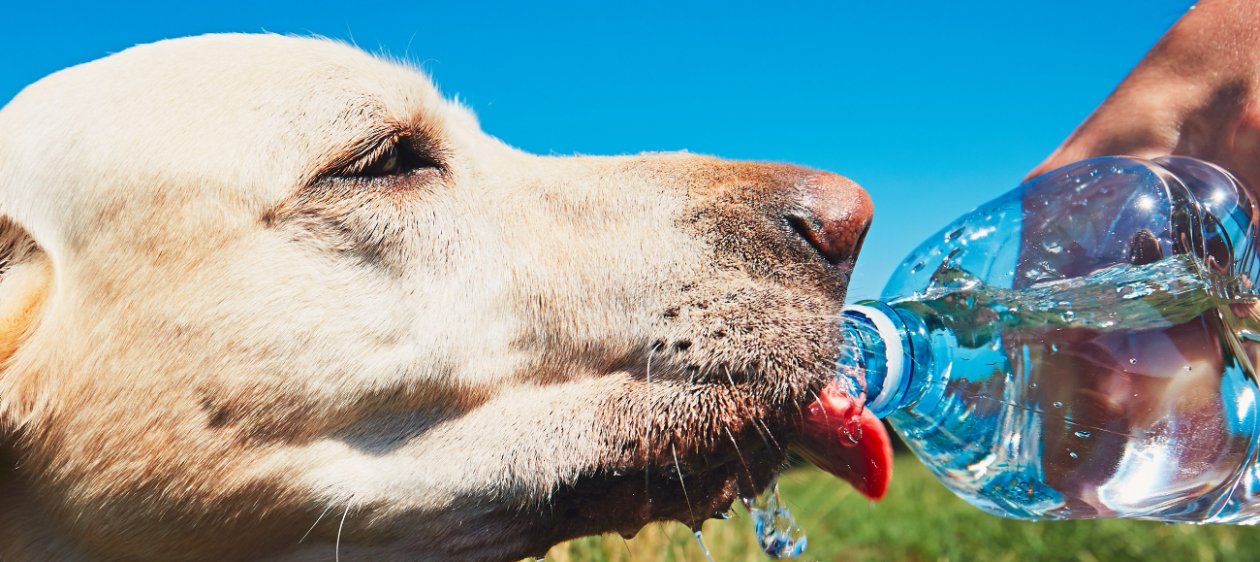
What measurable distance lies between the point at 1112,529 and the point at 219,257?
15.8 ft

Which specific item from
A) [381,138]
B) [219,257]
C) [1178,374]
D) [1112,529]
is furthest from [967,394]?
[1112,529]

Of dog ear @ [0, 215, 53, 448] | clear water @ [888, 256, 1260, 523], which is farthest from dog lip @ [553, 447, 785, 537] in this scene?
dog ear @ [0, 215, 53, 448]

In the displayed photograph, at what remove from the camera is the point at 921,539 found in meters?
5.31

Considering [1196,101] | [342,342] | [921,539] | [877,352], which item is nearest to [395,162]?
[342,342]

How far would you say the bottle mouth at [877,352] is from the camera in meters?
2.55

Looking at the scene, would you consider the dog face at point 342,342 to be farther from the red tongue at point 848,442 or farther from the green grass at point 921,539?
the green grass at point 921,539

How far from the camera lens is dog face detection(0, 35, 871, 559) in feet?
7.40

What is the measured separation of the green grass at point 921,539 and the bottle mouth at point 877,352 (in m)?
1.72

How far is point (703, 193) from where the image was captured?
2.55 m

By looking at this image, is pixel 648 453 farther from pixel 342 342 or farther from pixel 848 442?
pixel 342 342

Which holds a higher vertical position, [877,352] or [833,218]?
[833,218]

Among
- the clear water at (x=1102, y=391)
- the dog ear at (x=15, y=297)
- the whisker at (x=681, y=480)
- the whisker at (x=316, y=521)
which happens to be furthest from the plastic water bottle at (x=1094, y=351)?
the dog ear at (x=15, y=297)

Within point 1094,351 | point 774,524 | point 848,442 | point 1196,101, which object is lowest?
point 774,524

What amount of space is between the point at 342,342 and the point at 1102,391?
210 cm
